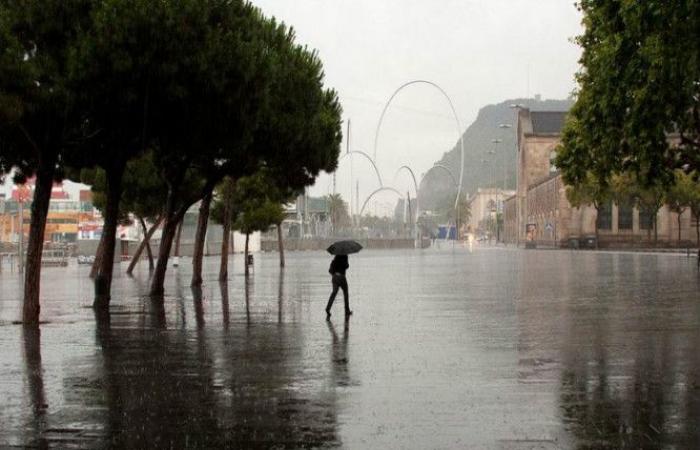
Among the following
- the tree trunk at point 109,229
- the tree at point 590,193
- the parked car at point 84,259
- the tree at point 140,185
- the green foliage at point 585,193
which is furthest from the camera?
the parked car at point 84,259

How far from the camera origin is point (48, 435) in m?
8.40

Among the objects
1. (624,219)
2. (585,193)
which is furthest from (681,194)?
(624,219)

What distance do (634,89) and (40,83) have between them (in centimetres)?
1440

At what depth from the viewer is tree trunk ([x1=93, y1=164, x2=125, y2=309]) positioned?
2370cm

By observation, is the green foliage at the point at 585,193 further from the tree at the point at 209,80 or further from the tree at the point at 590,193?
the tree at the point at 209,80

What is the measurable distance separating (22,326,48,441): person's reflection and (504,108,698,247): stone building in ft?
244

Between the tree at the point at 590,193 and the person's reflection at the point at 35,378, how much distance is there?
67.4 feet

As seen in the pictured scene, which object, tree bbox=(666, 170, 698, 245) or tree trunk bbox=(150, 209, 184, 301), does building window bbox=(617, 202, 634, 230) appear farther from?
tree trunk bbox=(150, 209, 184, 301)

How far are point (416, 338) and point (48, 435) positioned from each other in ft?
29.2

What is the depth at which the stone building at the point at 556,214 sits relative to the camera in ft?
344

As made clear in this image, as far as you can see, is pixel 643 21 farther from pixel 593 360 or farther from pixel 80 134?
pixel 80 134

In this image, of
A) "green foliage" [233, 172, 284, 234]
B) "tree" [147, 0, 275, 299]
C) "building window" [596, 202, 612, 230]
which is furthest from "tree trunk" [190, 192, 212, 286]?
"building window" [596, 202, 612, 230]

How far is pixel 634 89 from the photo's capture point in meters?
23.9

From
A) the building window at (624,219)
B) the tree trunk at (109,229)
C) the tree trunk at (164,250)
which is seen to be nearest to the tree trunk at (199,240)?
the tree trunk at (164,250)
